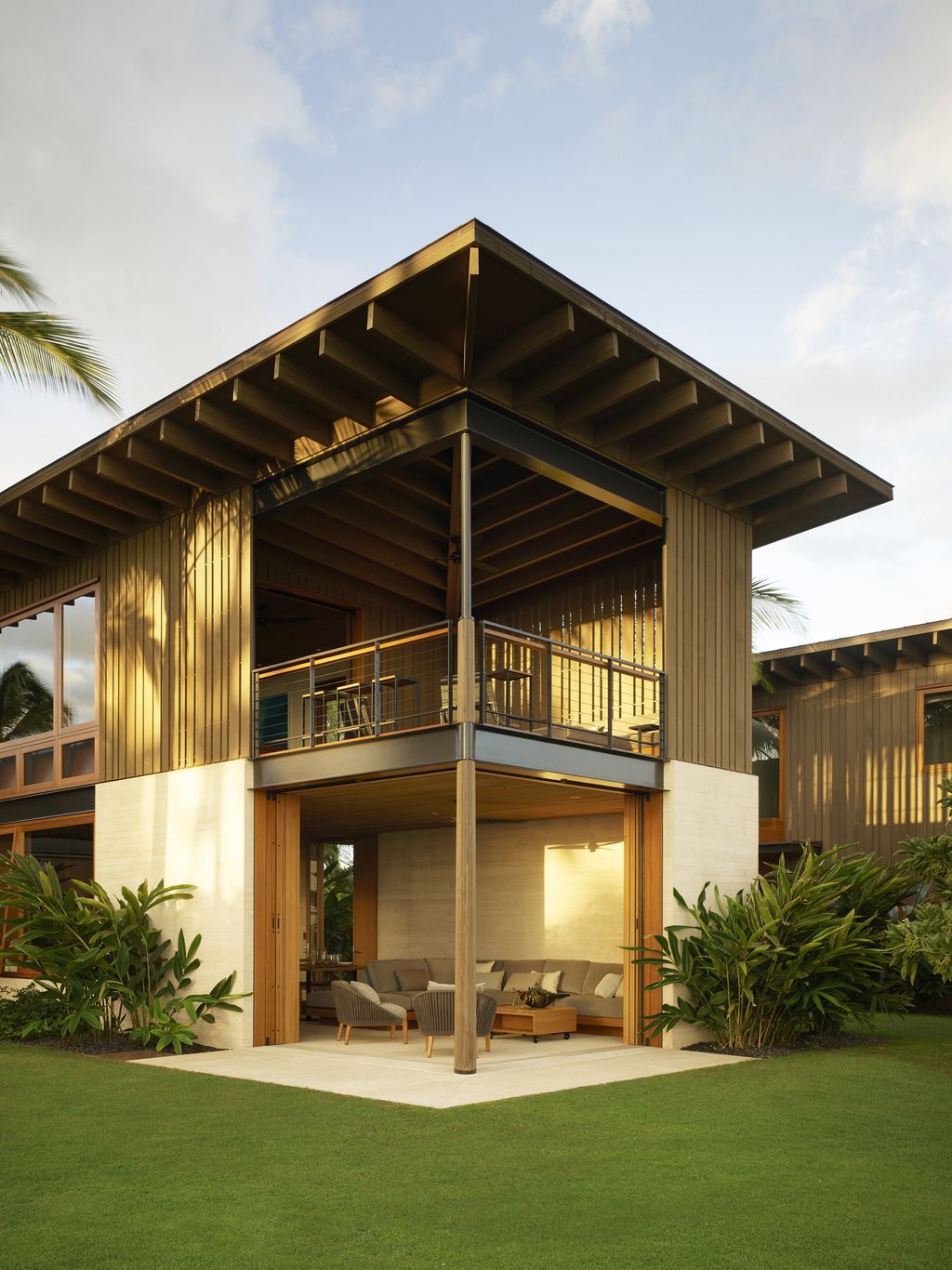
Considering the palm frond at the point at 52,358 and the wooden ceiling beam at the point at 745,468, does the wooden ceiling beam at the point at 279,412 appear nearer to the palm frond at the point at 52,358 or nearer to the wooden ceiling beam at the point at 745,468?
the palm frond at the point at 52,358

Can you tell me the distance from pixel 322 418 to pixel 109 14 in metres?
7.67

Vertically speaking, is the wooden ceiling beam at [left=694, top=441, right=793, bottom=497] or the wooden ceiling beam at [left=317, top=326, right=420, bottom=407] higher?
the wooden ceiling beam at [left=317, top=326, right=420, bottom=407]

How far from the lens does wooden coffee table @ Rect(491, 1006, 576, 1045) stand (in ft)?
41.1

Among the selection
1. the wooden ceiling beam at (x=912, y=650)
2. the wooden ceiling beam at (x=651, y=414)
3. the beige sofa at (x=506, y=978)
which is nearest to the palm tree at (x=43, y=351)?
the wooden ceiling beam at (x=651, y=414)

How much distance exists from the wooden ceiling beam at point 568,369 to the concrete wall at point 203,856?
4.72 meters

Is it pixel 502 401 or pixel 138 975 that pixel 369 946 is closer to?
pixel 138 975

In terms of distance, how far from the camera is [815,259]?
762 inches

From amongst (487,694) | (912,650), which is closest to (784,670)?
(912,650)

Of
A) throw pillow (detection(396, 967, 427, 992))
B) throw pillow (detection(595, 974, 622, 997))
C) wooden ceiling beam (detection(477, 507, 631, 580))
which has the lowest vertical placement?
throw pillow (detection(396, 967, 427, 992))

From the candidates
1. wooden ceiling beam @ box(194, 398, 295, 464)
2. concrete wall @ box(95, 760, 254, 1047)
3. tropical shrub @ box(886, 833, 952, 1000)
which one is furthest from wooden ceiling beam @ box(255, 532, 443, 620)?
tropical shrub @ box(886, 833, 952, 1000)

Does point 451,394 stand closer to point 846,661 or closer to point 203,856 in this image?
point 203,856

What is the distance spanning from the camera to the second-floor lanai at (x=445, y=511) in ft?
33.9

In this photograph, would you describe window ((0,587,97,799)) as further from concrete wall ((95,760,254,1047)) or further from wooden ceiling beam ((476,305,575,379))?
wooden ceiling beam ((476,305,575,379))

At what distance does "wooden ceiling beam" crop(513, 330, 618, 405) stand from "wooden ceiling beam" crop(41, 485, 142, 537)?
5.60m
